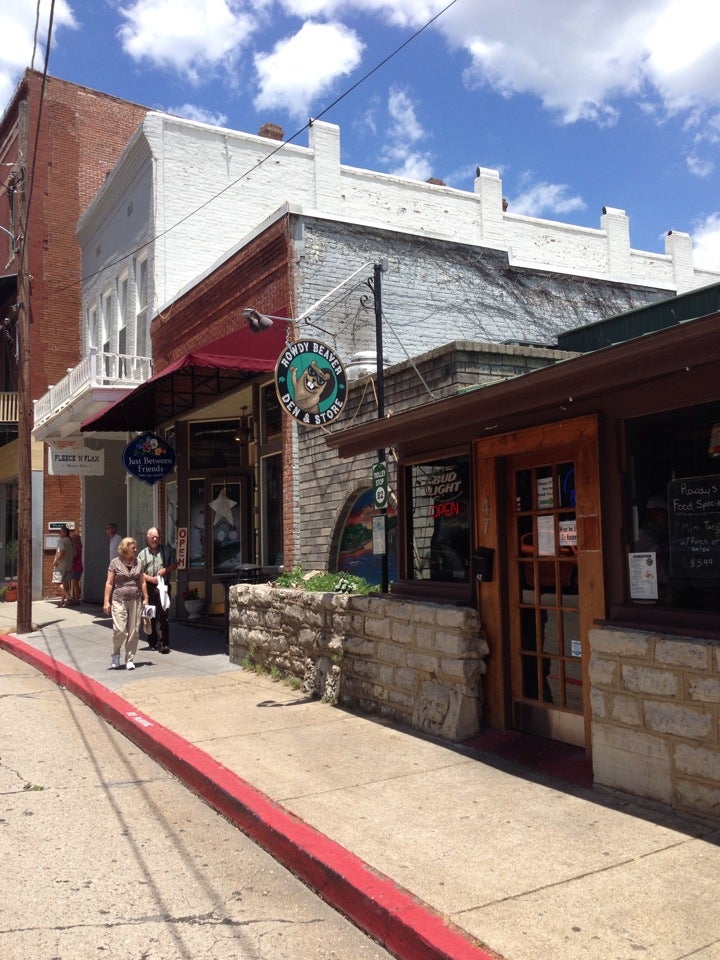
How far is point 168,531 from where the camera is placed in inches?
691

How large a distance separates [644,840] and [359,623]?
3800mm

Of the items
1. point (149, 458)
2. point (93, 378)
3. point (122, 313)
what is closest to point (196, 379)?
point (149, 458)

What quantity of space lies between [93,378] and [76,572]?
605 cm

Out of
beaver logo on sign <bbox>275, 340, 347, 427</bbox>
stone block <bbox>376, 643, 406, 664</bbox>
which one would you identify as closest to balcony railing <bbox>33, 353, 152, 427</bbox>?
beaver logo on sign <bbox>275, 340, 347, 427</bbox>

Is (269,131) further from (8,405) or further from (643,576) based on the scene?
(643,576)

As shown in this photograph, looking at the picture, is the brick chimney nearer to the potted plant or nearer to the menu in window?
the potted plant

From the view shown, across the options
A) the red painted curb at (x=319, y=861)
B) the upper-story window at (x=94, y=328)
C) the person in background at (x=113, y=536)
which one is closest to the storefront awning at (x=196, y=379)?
the person in background at (x=113, y=536)

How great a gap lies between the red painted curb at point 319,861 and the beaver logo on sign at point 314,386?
3.96 metres

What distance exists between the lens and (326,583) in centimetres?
933

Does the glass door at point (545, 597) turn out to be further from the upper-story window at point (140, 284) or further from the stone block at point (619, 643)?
the upper-story window at point (140, 284)

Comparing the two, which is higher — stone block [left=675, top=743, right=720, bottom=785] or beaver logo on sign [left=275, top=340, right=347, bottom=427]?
beaver logo on sign [left=275, top=340, right=347, bottom=427]

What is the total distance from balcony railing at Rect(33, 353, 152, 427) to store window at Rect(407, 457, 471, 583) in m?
9.88

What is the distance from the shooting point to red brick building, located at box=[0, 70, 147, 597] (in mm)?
23016

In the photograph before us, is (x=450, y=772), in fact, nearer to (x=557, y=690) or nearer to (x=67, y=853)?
(x=557, y=690)
